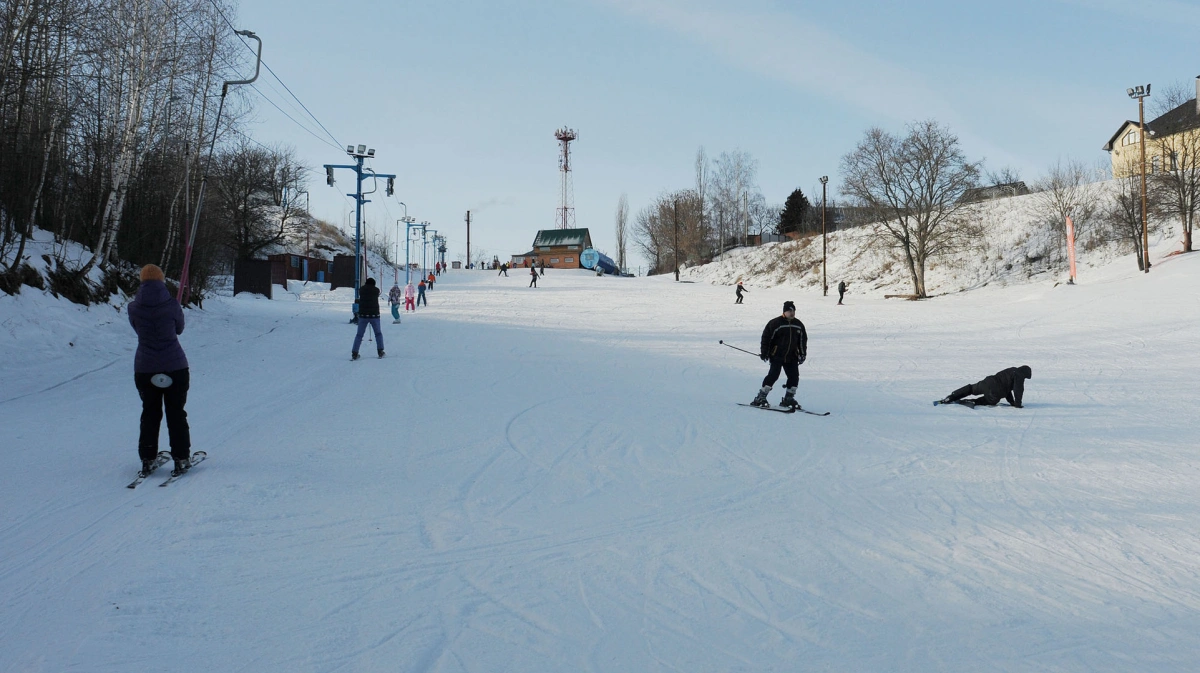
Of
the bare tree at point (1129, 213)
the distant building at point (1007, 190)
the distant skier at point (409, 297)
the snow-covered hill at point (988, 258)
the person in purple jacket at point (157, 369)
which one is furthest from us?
the distant building at point (1007, 190)

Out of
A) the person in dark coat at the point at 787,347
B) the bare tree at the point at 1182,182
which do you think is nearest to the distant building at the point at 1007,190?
the bare tree at the point at 1182,182

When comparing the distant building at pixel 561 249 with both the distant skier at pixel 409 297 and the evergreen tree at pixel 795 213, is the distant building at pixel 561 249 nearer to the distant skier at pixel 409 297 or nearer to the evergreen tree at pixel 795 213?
the evergreen tree at pixel 795 213

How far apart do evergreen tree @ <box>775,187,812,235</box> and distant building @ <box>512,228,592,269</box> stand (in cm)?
2284

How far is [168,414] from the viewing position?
20.0 feet

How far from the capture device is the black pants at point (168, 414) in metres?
6.02

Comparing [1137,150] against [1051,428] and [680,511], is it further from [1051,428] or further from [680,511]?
[680,511]

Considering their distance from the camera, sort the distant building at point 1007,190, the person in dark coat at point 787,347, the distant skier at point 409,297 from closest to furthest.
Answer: the person in dark coat at point 787,347 → the distant skier at point 409,297 → the distant building at point 1007,190

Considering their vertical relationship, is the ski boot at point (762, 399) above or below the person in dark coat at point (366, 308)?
below

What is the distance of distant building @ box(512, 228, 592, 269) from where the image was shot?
84.9 metres

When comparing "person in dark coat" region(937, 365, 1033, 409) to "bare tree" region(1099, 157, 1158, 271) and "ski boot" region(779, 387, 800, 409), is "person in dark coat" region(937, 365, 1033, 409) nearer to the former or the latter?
"ski boot" region(779, 387, 800, 409)

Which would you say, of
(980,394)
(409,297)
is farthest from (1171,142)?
(409,297)

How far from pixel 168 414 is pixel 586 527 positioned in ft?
12.5

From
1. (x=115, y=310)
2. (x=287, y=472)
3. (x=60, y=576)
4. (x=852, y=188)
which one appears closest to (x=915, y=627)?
(x=60, y=576)

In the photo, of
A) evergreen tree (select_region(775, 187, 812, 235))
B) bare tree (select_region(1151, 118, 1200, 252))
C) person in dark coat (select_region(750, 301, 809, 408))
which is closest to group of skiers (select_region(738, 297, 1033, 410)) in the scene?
person in dark coat (select_region(750, 301, 809, 408))
